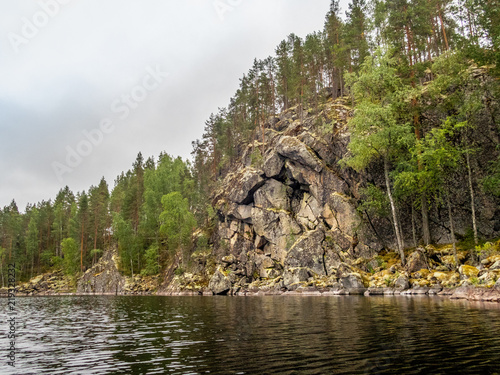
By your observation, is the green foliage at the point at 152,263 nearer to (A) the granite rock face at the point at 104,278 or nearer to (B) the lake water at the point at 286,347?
(A) the granite rock face at the point at 104,278

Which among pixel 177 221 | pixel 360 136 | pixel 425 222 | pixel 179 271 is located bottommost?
pixel 179 271

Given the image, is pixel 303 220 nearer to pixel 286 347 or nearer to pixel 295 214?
pixel 295 214

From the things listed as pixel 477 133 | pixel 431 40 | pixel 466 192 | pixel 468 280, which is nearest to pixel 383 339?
pixel 468 280

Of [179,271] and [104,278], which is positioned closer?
[179,271]

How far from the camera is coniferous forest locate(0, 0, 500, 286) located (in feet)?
137

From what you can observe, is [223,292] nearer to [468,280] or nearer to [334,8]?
[468,280]

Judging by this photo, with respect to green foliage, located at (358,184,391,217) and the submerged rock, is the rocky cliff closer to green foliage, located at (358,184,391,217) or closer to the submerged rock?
the submerged rock

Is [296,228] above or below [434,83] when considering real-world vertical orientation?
below

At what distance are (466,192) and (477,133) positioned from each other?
812 centimetres

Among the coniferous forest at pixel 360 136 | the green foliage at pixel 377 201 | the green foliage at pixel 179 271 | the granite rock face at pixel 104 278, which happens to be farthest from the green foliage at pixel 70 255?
the green foliage at pixel 377 201

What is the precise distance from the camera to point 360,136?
1777 inches

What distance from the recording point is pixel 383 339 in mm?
12477

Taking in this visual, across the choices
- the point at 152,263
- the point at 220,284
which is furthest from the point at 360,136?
the point at 152,263

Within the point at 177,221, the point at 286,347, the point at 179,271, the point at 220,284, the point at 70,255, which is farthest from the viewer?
the point at 70,255
